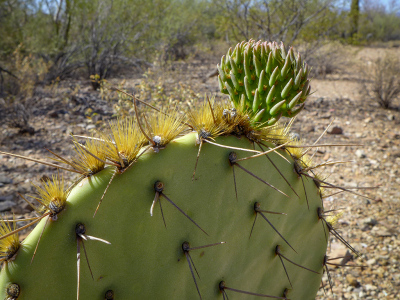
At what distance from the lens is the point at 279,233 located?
121 centimetres

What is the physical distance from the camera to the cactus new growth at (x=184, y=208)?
868mm

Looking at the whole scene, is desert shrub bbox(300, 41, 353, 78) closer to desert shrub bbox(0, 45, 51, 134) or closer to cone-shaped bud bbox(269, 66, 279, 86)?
desert shrub bbox(0, 45, 51, 134)

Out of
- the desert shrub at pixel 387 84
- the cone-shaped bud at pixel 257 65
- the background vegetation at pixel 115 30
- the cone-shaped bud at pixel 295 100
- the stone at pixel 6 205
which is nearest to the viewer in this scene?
the cone-shaped bud at pixel 295 100

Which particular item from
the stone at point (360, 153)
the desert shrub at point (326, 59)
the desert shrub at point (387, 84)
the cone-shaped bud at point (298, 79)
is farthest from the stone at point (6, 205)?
the desert shrub at point (326, 59)

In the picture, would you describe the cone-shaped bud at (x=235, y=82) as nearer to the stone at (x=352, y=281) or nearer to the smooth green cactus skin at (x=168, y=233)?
the smooth green cactus skin at (x=168, y=233)

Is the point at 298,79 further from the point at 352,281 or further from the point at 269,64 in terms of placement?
the point at 352,281

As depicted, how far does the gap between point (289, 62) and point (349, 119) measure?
4.77 metres

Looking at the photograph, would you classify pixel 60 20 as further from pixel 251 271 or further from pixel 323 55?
pixel 251 271

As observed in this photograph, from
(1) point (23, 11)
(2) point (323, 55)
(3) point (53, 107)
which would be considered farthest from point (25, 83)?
(2) point (323, 55)

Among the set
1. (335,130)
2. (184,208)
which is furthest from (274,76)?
(335,130)

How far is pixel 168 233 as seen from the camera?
99cm

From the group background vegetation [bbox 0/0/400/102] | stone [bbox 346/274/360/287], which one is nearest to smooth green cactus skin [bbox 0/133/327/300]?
stone [bbox 346/274/360/287]

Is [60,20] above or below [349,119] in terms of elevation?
above

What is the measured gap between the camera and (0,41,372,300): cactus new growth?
87 cm
